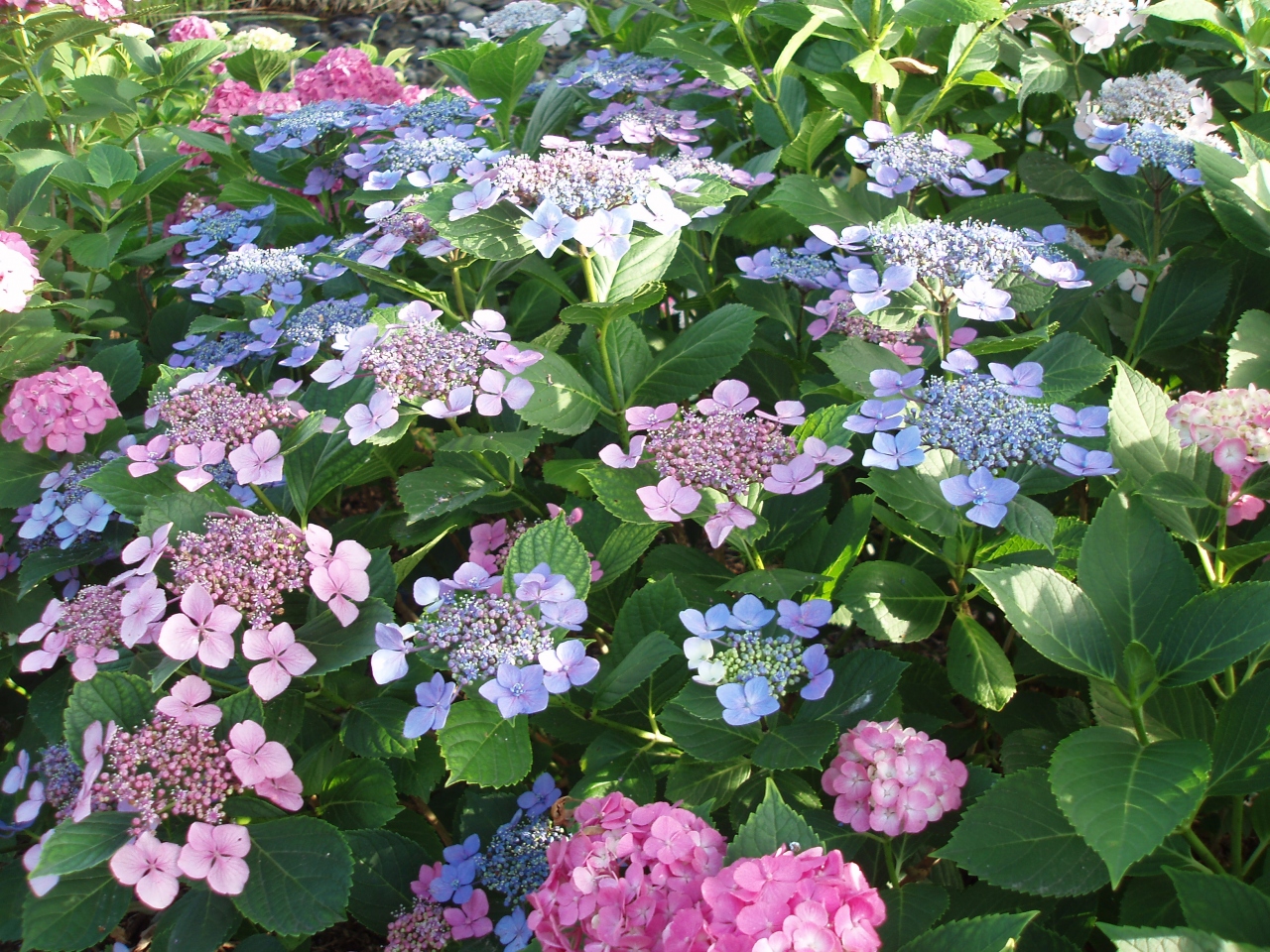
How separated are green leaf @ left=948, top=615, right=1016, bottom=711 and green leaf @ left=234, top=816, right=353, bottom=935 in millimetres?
769

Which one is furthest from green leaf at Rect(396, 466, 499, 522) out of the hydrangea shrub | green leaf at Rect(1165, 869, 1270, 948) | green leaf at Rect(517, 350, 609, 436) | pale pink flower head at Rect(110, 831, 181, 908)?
green leaf at Rect(1165, 869, 1270, 948)

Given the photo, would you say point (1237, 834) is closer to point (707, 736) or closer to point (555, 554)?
point (707, 736)

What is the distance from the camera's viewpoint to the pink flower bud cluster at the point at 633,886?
0.89 meters

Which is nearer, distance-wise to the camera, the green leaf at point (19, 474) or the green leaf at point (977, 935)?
the green leaf at point (977, 935)

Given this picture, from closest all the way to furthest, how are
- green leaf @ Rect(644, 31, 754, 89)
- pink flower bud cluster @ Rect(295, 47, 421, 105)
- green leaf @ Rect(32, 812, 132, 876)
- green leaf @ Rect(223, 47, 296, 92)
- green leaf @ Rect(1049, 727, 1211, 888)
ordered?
green leaf @ Rect(1049, 727, 1211, 888)
green leaf @ Rect(32, 812, 132, 876)
green leaf @ Rect(644, 31, 754, 89)
pink flower bud cluster @ Rect(295, 47, 421, 105)
green leaf @ Rect(223, 47, 296, 92)

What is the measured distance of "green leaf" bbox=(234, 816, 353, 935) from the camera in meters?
1.10

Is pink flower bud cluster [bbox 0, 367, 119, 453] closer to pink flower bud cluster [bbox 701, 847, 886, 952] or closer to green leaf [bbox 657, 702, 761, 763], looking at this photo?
green leaf [bbox 657, 702, 761, 763]

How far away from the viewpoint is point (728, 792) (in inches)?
48.8

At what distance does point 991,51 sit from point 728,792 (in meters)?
1.44

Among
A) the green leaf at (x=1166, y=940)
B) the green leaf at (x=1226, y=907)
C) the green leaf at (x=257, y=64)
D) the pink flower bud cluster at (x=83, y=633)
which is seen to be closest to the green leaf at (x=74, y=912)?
the pink flower bud cluster at (x=83, y=633)

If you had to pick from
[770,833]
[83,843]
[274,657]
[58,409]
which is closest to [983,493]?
[770,833]

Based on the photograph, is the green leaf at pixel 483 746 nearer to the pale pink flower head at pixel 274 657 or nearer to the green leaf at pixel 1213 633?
the pale pink flower head at pixel 274 657

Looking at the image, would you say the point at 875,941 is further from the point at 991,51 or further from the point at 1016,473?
the point at 991,51

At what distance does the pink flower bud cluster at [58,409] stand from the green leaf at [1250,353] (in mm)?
1682
